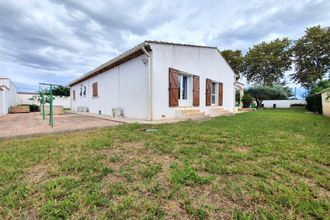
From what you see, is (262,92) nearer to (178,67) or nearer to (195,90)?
(195,90)

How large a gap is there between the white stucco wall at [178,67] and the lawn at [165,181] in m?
4.22

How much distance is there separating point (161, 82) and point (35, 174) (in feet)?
19.3

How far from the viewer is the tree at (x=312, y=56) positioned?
19.7m

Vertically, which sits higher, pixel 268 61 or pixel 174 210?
pixel 268 61

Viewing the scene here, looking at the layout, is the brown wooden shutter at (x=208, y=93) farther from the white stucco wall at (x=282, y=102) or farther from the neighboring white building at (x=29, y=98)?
the neighboring white building at (x=29, y=98)

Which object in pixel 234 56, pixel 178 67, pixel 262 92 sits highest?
pixel 234 56

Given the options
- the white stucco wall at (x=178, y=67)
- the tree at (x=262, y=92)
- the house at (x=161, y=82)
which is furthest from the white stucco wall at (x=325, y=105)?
the tree at (x=262, y=92)

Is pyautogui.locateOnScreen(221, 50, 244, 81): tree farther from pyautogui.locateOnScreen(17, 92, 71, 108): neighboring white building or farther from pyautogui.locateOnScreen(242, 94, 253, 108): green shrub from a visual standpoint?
pyautogui.locateOnScreen(17, 92, 71, 108): neighboring white building

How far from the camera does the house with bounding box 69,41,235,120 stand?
7.45 metres

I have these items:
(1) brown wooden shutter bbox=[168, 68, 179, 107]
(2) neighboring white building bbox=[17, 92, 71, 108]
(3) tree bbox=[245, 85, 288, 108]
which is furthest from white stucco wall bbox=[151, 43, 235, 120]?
(2) neighboring white building bbox=[17, 92, 71, 108]

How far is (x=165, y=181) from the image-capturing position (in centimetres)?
213

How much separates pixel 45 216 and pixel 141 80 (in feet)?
21.8

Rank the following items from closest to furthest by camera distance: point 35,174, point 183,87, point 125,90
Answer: point 35,174 < point 125,90 < point 183,87

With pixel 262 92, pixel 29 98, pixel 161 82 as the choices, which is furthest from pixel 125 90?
pixel 29 98
